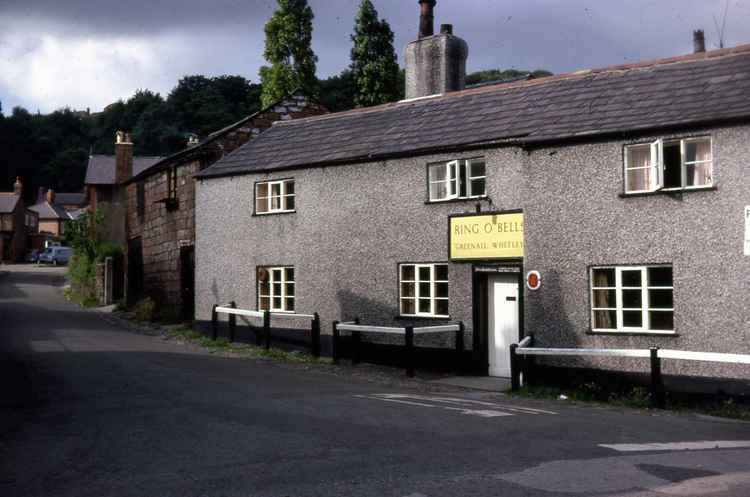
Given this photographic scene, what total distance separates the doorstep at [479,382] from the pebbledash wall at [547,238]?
110 centimetres

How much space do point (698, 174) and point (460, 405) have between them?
5.99 m

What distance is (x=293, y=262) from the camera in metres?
21.2

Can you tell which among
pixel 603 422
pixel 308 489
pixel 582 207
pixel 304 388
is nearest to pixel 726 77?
pixel 582 207

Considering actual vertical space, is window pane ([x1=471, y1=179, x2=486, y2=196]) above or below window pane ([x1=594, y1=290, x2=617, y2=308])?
above

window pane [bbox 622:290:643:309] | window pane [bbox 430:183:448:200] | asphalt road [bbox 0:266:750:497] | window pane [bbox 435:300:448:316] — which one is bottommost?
asphalt road [bbox 0:266:750:497]

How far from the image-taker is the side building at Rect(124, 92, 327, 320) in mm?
26625

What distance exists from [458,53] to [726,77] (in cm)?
842

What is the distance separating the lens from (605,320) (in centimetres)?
1538

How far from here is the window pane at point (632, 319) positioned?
14914 mm

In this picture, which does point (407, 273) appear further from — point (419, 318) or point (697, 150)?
point (697, 150)

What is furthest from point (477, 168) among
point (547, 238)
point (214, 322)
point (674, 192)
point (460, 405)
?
Answer: point (214, 322)

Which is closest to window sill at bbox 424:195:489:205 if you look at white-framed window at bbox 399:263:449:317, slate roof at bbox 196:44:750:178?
slate roof at bbox 196:44:750:178

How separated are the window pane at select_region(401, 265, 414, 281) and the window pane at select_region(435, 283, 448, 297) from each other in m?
0.72

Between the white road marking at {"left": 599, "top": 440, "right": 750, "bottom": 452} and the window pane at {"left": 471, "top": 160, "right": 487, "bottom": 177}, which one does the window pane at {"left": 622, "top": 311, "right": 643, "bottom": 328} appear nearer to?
the window pane at {"left": 471, "top": 160, "right": 487, "bottom": 177}
